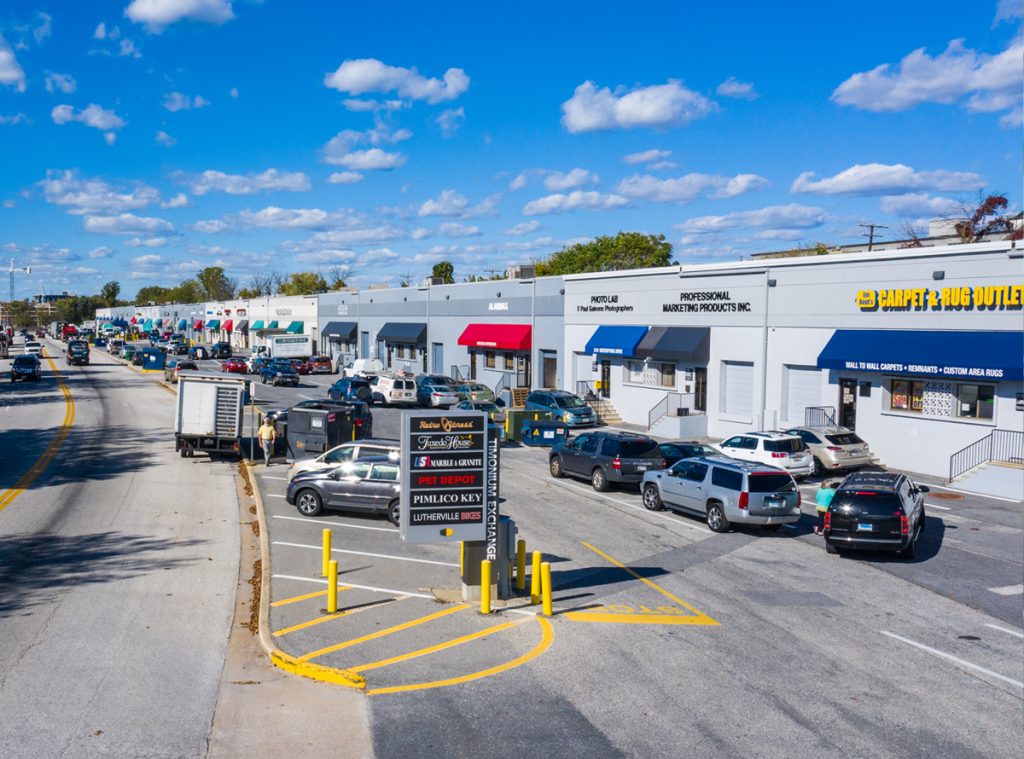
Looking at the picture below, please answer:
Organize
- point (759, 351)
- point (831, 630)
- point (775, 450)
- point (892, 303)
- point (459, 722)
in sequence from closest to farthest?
point (459, 722)
point (831, 630)
point (775, 450)
point (892, 303)
point (759, 351)

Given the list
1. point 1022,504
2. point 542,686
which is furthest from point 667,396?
point 542,686

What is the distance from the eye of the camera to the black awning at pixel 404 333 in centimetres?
6725

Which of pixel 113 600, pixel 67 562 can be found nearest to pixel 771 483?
pixel 113 600

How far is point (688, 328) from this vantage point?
4156cm

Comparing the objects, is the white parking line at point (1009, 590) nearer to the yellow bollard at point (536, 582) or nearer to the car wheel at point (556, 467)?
the yellow bollard at point (536, 582)

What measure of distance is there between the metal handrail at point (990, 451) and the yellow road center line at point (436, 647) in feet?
64.8

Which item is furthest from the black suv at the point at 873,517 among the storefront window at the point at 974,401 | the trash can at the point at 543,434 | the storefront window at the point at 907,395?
the trash can at the point at 543,434

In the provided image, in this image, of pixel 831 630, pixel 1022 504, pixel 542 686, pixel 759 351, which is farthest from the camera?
pixel 759 351

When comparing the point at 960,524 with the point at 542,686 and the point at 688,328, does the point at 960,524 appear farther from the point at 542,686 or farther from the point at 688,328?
the point at 688,328

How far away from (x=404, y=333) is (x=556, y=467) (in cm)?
4052

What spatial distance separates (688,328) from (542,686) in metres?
30.9

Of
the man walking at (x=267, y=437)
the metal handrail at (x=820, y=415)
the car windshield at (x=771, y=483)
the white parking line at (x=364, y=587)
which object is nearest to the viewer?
the white parking line at (x=364, y=587)

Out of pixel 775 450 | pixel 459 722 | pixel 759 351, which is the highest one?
pixel 759 351

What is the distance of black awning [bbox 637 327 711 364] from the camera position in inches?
1590
